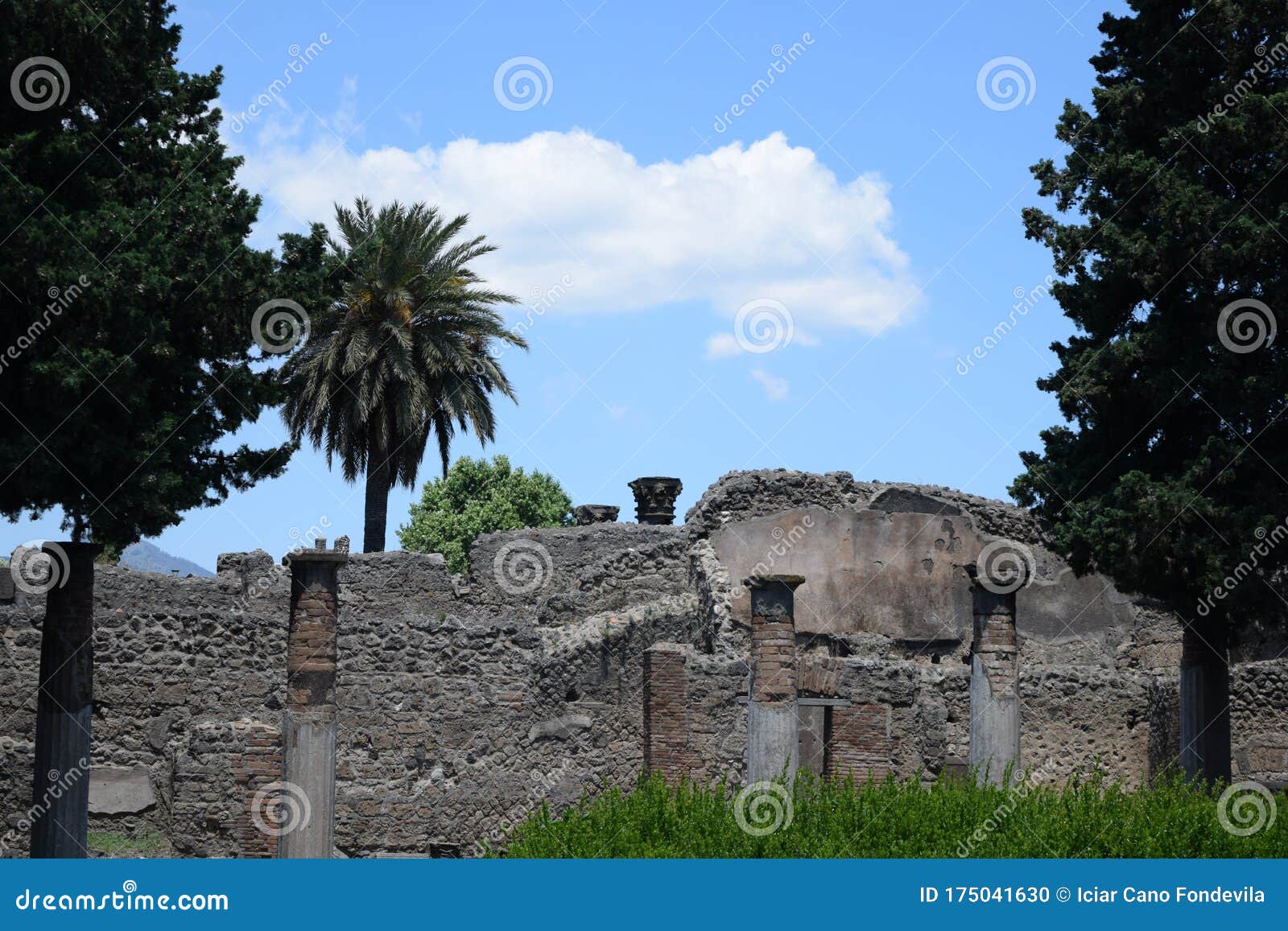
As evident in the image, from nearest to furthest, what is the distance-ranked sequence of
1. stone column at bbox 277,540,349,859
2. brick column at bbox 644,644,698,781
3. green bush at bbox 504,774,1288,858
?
green bush at bbox 504,774,1288,858, stone column at bbox 277,540,349,859, brick column at bbox 644,644,698,781

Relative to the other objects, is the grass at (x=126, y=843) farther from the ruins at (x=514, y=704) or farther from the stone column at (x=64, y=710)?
the stone column at (x=64, y=710)

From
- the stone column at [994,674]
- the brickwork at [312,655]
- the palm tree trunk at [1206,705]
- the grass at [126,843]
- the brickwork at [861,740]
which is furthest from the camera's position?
the brickwork at [861,740]

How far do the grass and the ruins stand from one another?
206 mm

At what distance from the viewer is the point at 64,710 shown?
14586 mm

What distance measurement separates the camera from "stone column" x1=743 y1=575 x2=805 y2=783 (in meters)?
17.0

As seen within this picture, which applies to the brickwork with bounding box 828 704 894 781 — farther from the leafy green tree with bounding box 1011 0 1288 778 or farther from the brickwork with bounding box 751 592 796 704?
the leafy green tree with bounding box 1011 0 1288 778

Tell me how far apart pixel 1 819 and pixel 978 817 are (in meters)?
9.75

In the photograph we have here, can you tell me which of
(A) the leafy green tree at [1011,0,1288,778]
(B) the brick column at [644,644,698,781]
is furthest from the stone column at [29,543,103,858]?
(A) the leafy green tree at [1011,0,1288,778]

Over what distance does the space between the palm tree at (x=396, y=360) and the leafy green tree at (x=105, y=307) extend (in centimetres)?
1575

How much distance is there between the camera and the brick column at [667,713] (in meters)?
18.6

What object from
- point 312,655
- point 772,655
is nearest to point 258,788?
point 312,655

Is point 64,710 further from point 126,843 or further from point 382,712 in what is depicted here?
point 382,712

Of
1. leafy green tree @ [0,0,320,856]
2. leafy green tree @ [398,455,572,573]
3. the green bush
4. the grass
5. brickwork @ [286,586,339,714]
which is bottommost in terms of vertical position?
the grass

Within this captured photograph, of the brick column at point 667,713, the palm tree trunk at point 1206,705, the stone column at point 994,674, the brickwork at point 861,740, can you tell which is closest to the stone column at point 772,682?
the brick column at point 667,713
